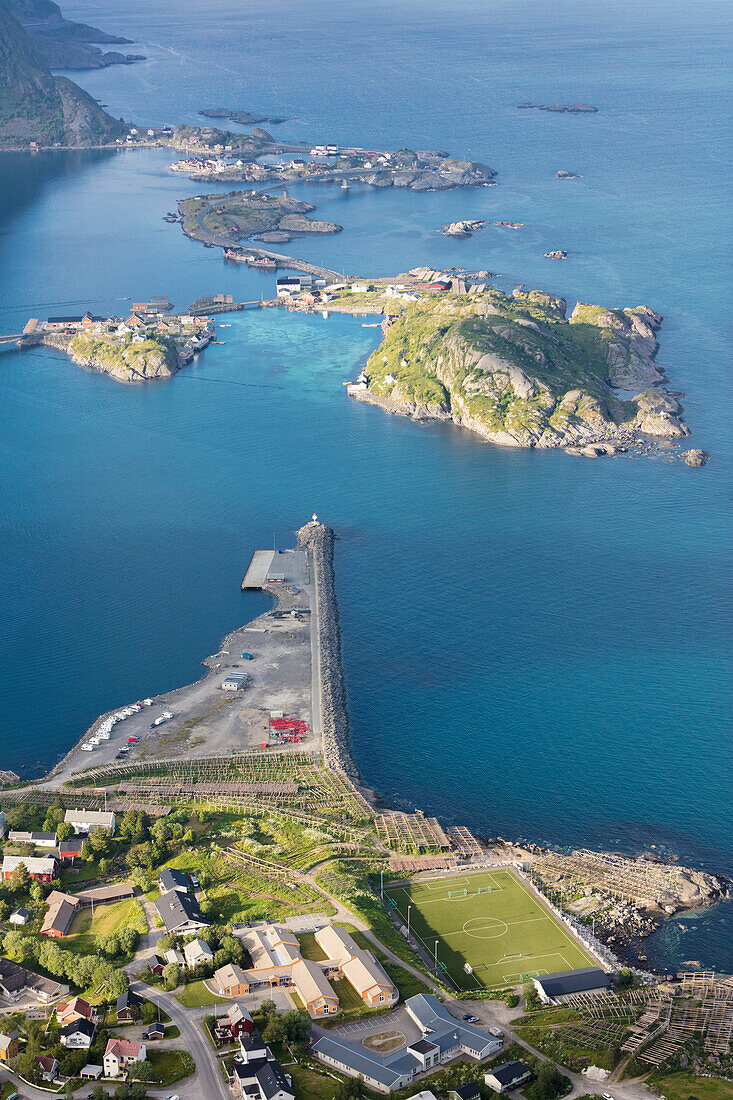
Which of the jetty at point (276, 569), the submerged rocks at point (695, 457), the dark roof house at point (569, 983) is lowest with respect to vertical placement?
the dark roof house at point (569, 983)

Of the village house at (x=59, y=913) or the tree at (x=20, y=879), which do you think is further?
the tree at (x=20, y=879)

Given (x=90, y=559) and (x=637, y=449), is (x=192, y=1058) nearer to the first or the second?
(x=90, y=559)

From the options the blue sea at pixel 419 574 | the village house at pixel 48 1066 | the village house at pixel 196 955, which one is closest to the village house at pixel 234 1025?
the village house at pixel 196 955

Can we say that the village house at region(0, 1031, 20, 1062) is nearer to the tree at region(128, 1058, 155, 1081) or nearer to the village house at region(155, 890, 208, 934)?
the tree at region(128, 1058, 155, 1081)

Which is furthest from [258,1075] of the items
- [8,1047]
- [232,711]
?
[232,711]

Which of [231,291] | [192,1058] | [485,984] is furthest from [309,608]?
[231,291]

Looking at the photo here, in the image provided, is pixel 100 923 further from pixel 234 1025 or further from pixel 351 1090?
pixel 351 1090

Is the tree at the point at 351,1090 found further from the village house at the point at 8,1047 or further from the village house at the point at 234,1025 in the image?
the village house at the point at 8,1047

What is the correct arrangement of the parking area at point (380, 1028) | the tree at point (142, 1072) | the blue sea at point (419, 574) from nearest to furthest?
the tree at point (142, 1072) → the parking area at point (380, 1028) → the blue sea at point (419, 574)
